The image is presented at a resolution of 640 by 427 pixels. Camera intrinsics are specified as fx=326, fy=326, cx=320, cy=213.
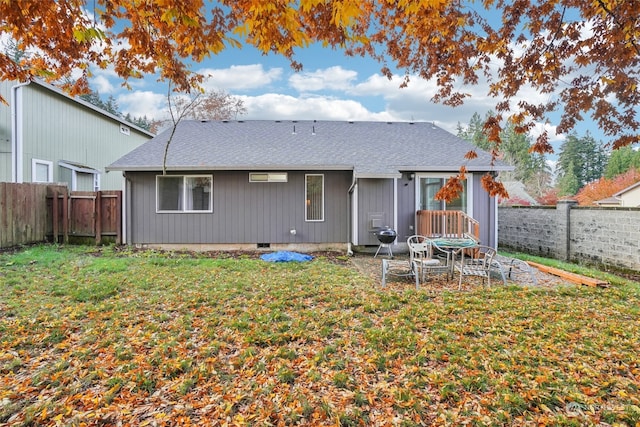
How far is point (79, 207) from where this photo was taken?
9.41 meters

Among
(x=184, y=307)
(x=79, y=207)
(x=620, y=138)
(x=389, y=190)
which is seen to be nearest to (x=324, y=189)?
(x=389, y=190)

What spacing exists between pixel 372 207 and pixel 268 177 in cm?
305

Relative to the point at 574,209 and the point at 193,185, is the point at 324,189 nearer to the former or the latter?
the point at 193,185

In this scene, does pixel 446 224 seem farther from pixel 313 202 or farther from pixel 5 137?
pixel 5 137

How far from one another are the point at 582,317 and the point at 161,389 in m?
4.64

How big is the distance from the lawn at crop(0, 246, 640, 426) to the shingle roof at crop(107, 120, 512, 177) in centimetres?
422

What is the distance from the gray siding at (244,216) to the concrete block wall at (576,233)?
585 cm

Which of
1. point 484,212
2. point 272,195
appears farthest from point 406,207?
point 272,195

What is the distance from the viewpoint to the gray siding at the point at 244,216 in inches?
357

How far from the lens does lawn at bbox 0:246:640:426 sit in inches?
89.0

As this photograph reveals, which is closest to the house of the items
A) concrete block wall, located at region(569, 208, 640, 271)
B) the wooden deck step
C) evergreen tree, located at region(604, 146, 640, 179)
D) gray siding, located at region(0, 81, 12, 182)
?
concrete block wall, located at region(569, 208, 640, 271)

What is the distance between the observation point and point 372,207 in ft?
26.6

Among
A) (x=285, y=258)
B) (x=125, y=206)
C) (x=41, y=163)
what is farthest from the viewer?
(x=41, y=163)

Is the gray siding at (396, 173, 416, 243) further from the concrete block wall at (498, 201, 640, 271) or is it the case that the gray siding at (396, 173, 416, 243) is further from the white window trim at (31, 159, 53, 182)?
the white window trim at (31, 159, 53, 182)
